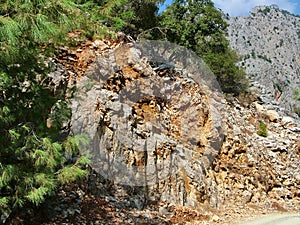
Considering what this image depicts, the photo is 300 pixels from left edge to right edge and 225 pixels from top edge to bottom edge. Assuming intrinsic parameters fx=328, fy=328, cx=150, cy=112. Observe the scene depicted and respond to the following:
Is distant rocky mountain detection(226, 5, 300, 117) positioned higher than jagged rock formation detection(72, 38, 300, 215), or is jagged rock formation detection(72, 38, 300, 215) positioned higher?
distant rocky mountain detection(226, 5, 300, 117)

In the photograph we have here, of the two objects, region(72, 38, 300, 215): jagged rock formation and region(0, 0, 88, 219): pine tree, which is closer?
region(0, 0, 88, 219): pine tree

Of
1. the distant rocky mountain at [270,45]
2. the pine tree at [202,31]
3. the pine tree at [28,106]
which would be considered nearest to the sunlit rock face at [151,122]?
the pine tree at [28,106]

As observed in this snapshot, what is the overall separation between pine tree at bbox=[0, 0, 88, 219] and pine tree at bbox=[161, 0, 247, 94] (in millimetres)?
15089

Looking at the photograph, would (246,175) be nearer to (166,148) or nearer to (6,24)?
(166,148)

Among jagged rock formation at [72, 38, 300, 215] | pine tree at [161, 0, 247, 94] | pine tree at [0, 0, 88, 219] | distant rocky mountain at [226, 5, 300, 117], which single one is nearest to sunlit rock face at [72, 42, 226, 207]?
jagged rock formation at [72, 38, 300, 215]

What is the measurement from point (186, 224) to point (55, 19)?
6.71m

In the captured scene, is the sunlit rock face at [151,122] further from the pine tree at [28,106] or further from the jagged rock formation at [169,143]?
the pine tree at [28,106]

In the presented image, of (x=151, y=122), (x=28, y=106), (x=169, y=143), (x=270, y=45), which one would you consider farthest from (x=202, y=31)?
(x=270, y=45)

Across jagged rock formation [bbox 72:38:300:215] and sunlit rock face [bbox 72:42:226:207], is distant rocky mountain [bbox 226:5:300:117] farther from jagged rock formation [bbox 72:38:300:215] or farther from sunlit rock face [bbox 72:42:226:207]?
sunlit rock face [bbox 72:42:226:207]

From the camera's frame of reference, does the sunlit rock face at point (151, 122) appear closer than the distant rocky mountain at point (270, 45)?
Yes

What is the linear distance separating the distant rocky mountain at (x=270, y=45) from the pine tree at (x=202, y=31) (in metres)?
40.9

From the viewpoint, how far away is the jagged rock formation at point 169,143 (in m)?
9.53

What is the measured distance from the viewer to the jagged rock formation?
375 inches

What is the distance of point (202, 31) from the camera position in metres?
21.1
